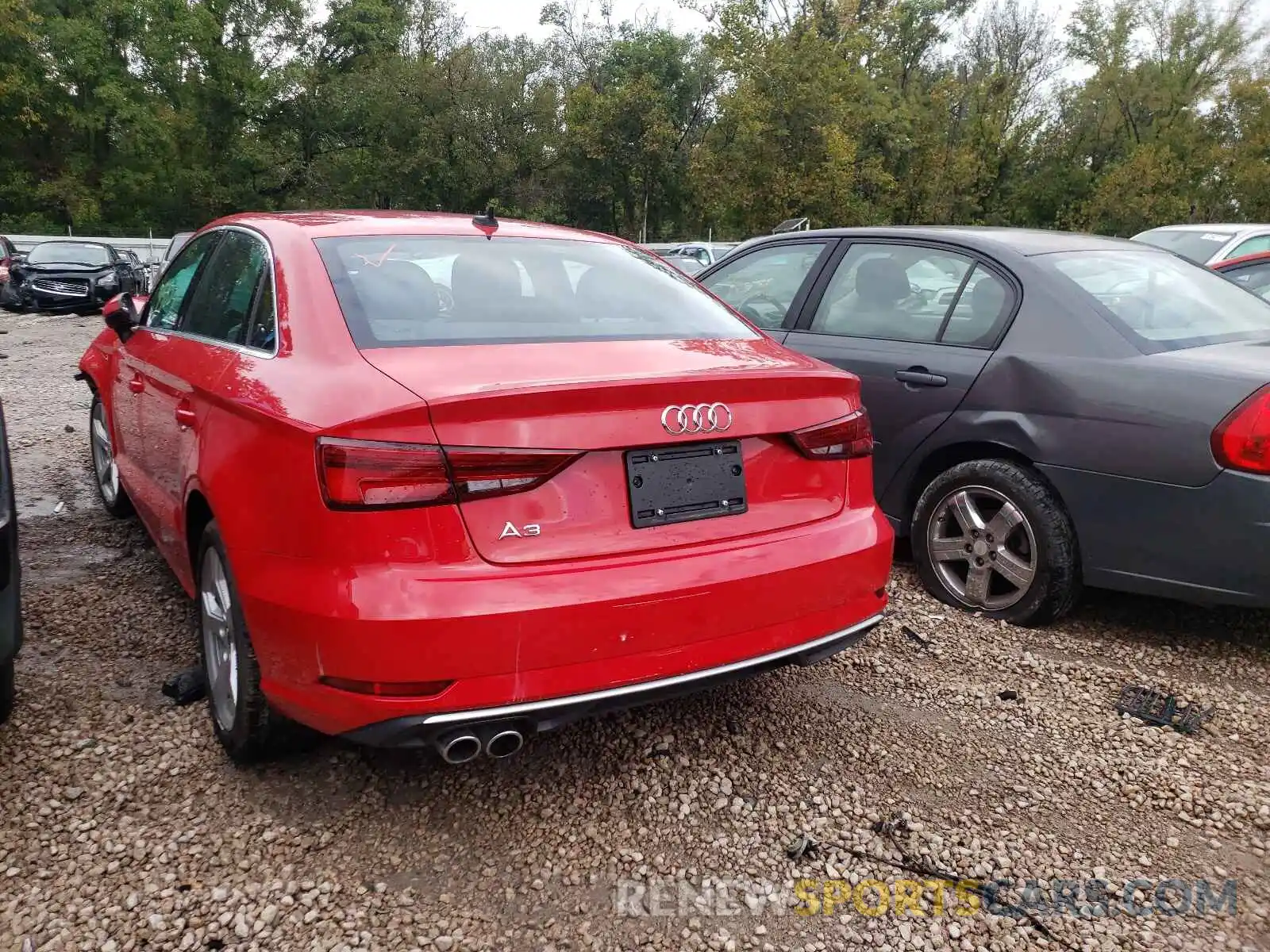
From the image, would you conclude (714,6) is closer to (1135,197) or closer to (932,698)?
(1135,197)

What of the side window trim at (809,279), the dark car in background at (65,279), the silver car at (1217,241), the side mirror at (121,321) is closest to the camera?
the side mirror at (121,321)

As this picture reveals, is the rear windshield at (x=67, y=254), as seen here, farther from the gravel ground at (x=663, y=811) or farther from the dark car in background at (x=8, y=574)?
the dark car in background at (x=8, y=574)

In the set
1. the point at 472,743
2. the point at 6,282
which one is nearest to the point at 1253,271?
the point at 472,743

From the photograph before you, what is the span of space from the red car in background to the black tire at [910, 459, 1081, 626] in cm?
490

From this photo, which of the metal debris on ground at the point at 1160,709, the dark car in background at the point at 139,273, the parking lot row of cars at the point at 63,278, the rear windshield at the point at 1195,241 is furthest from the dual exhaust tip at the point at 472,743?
the dark car in background at the point at 139,273

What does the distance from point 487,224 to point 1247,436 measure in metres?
2.60

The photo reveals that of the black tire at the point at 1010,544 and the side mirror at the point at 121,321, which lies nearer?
the black tire at the point at 1010,544

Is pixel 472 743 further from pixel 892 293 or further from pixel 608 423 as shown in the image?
pixel 892 293

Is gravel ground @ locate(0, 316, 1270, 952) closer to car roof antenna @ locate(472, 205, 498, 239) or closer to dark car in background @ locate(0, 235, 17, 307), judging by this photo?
car roof antenna @ locate(472, 205, 498, 239)

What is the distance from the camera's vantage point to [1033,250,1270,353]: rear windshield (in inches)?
153

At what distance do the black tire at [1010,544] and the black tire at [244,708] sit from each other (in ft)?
8.76

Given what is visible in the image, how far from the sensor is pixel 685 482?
2.46 metres

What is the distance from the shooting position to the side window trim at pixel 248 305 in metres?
2.74

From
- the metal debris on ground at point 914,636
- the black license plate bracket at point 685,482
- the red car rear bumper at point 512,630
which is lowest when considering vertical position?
the metal debris on ground at point 914,636
